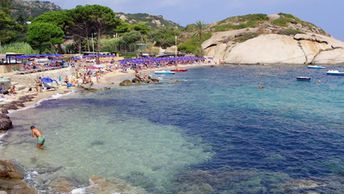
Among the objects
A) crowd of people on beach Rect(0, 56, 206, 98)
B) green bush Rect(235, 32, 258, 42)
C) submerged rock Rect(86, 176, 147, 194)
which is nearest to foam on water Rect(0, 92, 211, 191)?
submerged rock Rect(86, 176, 147, 194)

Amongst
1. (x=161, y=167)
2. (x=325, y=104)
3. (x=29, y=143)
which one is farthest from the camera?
(x=325, y=104)

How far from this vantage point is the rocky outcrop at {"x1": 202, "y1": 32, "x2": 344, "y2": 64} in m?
92.1

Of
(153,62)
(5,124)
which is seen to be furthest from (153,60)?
(5,124)

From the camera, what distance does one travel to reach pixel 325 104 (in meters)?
35.0

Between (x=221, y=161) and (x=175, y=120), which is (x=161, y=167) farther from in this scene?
(x=175, y=120)

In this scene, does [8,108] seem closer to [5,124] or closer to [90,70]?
[5,124]

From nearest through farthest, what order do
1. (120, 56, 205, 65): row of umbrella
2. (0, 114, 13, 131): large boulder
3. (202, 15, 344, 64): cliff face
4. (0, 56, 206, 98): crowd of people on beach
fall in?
(0, 114, 13, 131): large boulder
(0, 56, 206, 98): crowd of people on beach
(120, 56, 205, 65): row of umbrella
(202, 15, 344, 64): cliff face

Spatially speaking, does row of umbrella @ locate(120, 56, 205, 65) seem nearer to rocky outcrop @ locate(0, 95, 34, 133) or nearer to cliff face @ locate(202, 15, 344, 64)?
cliff face @ locate(202, 15, 344, 64)

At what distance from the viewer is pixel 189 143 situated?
21156mm

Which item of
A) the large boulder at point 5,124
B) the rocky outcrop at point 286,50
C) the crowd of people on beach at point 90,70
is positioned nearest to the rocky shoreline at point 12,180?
the large boulder at point 5,124

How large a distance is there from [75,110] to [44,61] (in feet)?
93.7

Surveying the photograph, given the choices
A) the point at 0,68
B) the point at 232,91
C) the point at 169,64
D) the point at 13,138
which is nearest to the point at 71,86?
the point at 0,68

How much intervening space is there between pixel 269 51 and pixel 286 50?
14.1 feet

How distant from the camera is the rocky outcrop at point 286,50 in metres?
92.1
